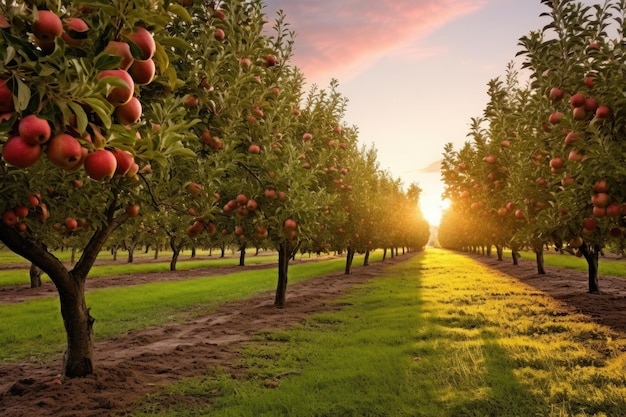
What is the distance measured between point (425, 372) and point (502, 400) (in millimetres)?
1690

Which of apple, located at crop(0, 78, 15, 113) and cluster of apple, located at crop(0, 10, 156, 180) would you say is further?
apple, located at crop(0, 78, 15, 113)

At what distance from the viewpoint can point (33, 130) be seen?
2156mm

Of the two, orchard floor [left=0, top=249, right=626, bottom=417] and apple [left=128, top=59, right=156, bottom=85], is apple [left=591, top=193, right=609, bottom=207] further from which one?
apple [left=128, top=59, right=156, bottom=85]

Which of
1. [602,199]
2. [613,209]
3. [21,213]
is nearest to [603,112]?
[602,199]

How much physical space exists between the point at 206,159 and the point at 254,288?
17672mm

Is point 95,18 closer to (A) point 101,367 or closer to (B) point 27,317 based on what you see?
(A) point 101,367

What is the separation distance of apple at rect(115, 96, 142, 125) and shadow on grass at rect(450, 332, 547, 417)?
592cm

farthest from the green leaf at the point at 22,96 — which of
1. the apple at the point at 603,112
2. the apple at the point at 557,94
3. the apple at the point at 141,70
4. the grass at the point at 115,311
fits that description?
the grass at the point at 115,311

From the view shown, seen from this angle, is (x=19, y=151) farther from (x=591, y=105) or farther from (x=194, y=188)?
(x=591, y=105)

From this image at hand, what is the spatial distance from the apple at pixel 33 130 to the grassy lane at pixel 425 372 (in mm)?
5249

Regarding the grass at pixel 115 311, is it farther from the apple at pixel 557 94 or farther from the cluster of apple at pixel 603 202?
the apple at pixel 557 94

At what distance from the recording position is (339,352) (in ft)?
31.1

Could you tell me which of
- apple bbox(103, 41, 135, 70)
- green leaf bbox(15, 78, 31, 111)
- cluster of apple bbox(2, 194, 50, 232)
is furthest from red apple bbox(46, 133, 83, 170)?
cluster of apple bbox(2, 194, 50, 232)

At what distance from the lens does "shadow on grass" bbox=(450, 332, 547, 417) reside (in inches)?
233
